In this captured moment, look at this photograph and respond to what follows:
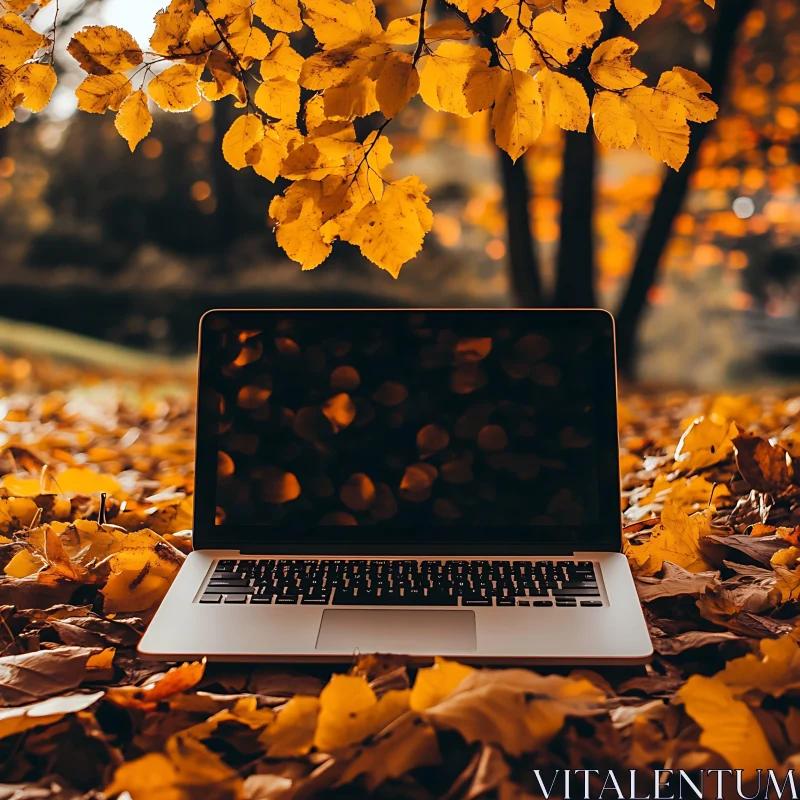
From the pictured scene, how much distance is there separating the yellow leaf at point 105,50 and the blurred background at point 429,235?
6.08m

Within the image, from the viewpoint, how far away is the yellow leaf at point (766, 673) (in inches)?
36.3

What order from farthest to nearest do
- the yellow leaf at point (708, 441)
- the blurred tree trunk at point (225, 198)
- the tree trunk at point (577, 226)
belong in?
the blurred tree trunk at point (225, 198) → the tree trunk at point (577, 226) → the yellow leaf at point (708, 441)

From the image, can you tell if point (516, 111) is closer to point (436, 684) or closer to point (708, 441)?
point (436, 684)

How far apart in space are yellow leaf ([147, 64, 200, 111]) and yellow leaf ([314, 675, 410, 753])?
3.33ft

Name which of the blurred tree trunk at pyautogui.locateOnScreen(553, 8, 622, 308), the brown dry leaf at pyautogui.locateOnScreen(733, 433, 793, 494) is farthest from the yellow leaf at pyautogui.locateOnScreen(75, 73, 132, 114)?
the blurred tree trunk at pyautogui.locateOnScreen(553, 8, 622, 308)

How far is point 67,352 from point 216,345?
774 centimetres

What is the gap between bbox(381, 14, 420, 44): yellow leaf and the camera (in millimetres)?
1166

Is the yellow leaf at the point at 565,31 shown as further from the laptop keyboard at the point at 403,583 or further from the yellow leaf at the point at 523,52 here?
the laptop keyboard at the point at 403,583

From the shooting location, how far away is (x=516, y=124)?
117cm

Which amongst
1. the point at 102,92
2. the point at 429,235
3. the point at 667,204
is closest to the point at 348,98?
the point at 102,92

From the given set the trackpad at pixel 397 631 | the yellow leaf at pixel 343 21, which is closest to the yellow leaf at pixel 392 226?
the yellow leaf at pixel 343 21

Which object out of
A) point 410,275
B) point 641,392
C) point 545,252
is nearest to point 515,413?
point 641,392

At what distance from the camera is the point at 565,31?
1168mm

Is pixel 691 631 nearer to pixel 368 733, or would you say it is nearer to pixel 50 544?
pixel 368 733
